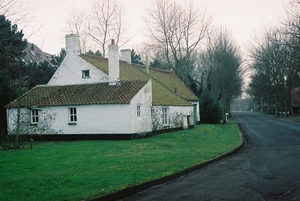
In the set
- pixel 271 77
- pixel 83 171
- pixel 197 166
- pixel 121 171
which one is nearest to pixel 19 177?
pixel 83 171

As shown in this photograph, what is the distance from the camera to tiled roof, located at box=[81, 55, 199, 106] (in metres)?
29.5

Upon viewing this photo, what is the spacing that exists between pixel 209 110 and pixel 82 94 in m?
21.7

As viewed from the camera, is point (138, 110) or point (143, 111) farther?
point (143, 111)

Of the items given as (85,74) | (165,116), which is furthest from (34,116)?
(165,116)

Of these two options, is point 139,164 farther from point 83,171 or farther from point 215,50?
point 215,50

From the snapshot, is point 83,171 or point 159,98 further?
point 159,98

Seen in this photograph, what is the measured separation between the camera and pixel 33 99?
27.8 meters

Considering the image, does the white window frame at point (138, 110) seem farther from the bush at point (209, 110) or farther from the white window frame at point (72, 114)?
the bush at point (209, 110)

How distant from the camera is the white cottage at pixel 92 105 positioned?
2395 cm

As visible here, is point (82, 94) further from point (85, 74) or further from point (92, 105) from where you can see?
point (85, 74)

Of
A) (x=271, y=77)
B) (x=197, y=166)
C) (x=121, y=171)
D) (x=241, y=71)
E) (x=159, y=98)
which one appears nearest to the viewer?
(x=121, y=171)

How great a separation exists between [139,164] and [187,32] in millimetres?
39386

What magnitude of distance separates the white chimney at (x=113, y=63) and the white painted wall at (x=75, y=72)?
5.60 feet

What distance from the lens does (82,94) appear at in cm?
2638
